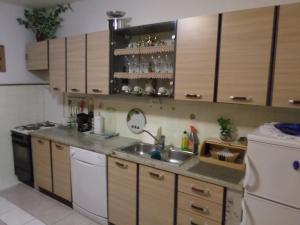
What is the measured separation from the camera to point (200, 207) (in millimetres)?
1805

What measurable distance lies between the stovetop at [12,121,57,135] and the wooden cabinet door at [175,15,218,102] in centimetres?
223

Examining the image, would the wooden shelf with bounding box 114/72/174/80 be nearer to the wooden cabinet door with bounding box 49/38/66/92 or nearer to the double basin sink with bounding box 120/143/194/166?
the double basin sink with bounding box 120/143/194/166

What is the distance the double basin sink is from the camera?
235cm

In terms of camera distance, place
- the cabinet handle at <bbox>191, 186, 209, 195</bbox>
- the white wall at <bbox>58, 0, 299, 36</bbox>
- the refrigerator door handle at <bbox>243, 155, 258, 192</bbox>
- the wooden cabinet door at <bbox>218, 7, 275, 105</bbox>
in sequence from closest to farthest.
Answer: the refrigerator door handle at <bbox>243, 155, 258, 192</bbox> < the wooden cabinet door at <bbox>218, 7, 275, 105</bbox> < the cabinet handle at <bbox>191, 186, 209, 195</bbox> < the white wall at <bbox>58, 0, 299, 36</bbox>

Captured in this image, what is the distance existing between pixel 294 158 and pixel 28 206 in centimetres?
294

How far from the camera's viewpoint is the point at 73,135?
2.94 m

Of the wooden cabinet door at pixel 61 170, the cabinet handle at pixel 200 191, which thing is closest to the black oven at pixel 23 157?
the wooden cabinet door at pixel 61 170

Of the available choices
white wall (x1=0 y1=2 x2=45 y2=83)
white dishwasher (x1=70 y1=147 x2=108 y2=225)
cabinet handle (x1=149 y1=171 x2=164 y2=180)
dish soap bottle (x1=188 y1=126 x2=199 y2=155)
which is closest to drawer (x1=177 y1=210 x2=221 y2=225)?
cabinet handle (x1=149 y1=171 x2=164 y2=180)

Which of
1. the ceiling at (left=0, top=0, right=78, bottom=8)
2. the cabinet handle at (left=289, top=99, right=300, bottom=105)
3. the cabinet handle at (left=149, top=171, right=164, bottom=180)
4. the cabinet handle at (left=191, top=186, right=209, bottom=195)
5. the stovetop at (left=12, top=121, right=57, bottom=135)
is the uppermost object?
the ceiling at (left=0, top=0, right=78, bottom=8)

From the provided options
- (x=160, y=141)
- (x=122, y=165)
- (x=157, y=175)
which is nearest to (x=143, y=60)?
(x=160, y=141)

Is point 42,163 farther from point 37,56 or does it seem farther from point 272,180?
point 272,180

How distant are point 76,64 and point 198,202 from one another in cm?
205

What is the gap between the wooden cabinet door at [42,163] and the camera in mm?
2976

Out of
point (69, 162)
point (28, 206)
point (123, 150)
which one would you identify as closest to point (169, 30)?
point (123, 150)
